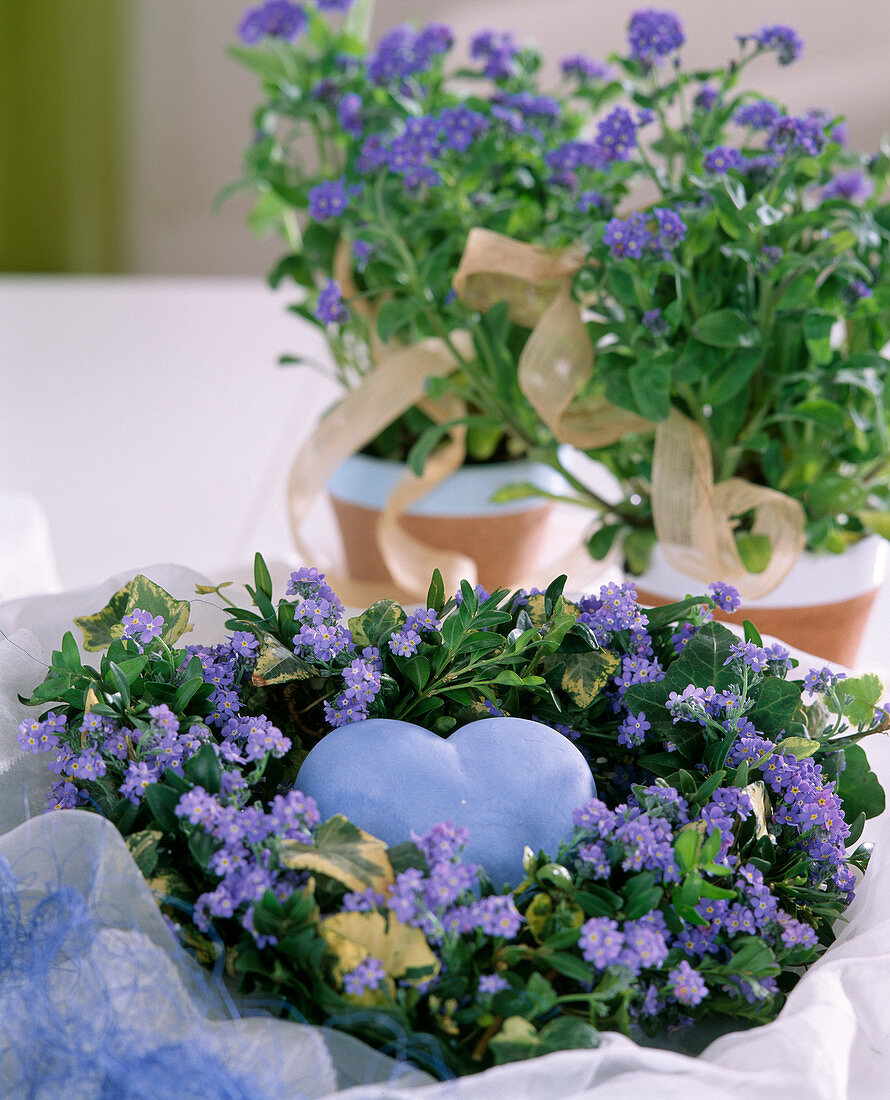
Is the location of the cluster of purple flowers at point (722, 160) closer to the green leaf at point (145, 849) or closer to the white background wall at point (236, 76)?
the green leaf at point (145, 849)

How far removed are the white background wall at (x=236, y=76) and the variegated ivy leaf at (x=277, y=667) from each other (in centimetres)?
205

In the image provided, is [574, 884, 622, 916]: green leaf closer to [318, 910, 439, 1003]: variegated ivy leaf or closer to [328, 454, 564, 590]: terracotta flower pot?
[318, 910, 439, 1003]: variegated ivy leaf

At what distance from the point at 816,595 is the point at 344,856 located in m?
0.44

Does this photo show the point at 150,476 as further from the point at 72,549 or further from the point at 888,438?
the point at 888,438

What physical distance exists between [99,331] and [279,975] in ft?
5.67

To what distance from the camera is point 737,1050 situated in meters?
0.33

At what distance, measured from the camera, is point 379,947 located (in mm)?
321

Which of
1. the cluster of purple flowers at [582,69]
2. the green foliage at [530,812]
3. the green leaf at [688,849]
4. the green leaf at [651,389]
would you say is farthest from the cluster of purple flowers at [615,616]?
the cluster of purple flowers at [582,69]

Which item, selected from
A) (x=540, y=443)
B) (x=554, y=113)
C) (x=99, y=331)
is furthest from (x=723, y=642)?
(x=99, y=331)

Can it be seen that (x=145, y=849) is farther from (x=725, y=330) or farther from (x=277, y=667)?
(x=725, y=330)

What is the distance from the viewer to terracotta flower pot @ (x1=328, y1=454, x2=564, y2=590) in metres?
0.88

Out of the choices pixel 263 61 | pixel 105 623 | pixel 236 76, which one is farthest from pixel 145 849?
pixel 236 76

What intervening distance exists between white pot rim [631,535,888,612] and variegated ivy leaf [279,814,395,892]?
38 cm

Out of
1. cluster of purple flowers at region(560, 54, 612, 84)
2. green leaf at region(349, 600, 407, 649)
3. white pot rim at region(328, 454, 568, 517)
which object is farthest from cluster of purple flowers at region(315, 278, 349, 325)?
green leaf at region(349, 600, 407, 649)
